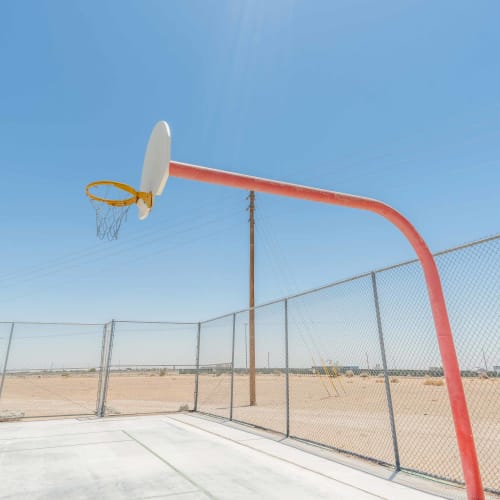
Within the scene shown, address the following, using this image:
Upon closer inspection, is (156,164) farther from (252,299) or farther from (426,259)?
(252,299)

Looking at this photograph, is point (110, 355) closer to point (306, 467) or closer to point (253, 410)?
point (253, 410)

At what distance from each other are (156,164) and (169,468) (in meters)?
4.19

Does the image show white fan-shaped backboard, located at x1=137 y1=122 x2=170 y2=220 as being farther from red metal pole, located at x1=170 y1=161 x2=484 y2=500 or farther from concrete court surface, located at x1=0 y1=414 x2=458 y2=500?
concrete court surface, located at x1=0 y1=414 x2=458 y2=500

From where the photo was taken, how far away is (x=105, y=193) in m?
4.66

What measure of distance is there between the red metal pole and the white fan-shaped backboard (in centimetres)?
15

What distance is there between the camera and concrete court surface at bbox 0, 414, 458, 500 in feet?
14.4

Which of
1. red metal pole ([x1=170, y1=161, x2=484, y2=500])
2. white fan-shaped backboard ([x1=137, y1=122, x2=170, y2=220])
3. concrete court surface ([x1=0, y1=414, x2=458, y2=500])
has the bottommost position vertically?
concrete court surface ([x1=0, y1=414, x2=458, y2=500])

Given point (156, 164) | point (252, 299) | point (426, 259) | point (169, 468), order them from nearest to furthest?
1. point (156, 164)
2. point (426, 259)
3. point (169, 468)
4. point (252, 299)

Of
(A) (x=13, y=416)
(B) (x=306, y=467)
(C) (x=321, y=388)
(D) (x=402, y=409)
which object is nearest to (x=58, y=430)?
(A) (x=13, y=416)

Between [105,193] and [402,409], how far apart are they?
1365 centimetres

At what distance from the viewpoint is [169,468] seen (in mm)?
5332

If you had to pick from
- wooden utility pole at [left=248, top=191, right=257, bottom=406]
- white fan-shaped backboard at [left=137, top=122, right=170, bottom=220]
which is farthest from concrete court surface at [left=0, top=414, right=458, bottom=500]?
wooden utility pole at [left=248, top=191, right=257, bottom=406]

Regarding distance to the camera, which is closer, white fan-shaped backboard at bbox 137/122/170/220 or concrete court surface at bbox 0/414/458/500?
white fan-shaped backboard at bbox 137/122/170/220

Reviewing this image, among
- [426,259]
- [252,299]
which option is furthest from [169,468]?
[252,299]
